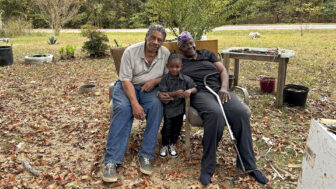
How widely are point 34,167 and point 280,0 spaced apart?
29.1 metres

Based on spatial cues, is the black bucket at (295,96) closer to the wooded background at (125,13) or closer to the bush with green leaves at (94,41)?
the bush with green leaves at (94,41)

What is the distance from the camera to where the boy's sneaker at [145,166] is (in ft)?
10.0

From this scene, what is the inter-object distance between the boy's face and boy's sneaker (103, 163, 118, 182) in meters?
1.33

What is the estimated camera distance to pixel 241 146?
117 inches

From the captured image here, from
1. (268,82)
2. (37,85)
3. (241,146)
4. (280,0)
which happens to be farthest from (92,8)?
(241,146)

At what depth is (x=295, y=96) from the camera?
4.86 meters

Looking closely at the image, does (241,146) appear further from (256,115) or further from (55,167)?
(55,167)

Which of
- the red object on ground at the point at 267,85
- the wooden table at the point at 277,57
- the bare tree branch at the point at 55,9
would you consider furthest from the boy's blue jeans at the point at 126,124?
the bare tree branch at the point at 55,9

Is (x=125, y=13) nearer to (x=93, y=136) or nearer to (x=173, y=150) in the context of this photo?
(x=93, y=136)

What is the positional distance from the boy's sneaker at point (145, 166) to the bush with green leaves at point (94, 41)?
726 centimetres

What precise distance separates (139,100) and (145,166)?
0.84m

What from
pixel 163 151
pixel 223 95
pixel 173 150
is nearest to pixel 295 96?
pixel 223 95

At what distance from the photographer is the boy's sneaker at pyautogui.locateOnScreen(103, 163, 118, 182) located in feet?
9.41

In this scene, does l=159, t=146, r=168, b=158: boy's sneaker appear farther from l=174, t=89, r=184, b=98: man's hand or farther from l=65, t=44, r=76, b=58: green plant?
l=65, t=44, r=76, b=58: green plant
